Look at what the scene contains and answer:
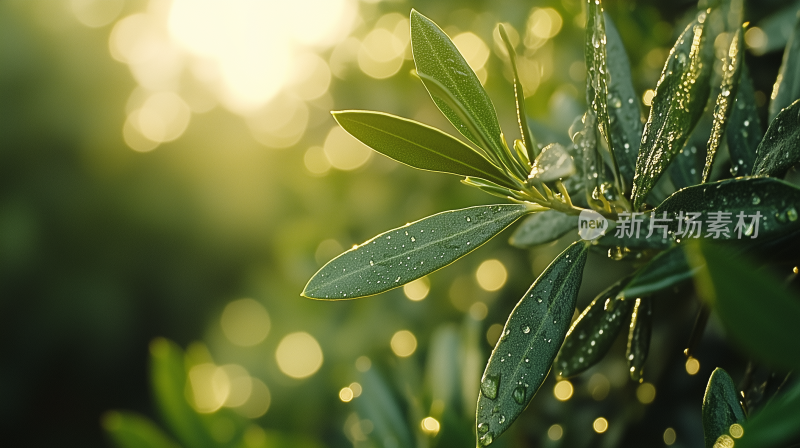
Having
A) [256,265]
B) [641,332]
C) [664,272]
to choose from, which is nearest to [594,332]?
[641,332]

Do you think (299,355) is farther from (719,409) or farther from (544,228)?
(719,409)

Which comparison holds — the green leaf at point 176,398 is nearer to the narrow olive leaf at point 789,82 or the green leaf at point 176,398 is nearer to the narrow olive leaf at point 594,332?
the narrow olive leaf at point 594,332

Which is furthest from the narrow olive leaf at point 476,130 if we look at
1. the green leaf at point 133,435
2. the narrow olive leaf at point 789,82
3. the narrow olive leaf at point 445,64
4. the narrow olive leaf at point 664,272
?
the green leaf at point 133,435

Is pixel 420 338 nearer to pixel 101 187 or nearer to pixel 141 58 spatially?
pixel 101 187

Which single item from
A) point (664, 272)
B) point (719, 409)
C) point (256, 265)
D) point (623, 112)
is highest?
point (256, 265)

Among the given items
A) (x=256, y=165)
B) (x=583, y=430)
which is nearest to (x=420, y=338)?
(x=583, y=430)

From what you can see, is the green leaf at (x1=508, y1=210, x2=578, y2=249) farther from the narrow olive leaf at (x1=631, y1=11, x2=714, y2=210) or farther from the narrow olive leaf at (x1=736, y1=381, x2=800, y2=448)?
the narrow olive leaf at (x1=736, y1=381, x2=800, y2=448)
